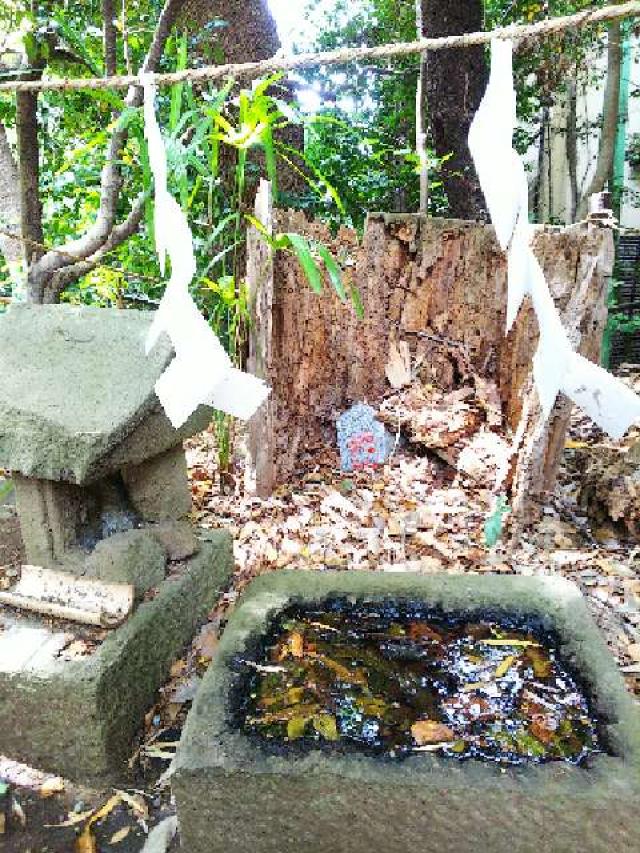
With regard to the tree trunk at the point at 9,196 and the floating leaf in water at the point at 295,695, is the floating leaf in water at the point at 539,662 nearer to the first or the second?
the floating leaf in water at the point at 295,695

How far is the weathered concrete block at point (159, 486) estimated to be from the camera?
2270 mm

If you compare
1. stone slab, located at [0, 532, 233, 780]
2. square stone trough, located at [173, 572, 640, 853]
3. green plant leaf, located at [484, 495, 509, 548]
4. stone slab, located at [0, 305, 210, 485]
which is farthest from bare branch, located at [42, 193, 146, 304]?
square stone trough, located at [173, 572, 640, 853]

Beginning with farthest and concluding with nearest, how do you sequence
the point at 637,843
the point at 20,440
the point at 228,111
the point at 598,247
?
1. the point at 228,111
2. the point at 598,247
3. the point at 20,440
4. the point at 637,843

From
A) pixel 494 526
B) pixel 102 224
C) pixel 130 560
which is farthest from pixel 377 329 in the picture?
pixel 130 560

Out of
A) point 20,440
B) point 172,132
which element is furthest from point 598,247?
point 20,440

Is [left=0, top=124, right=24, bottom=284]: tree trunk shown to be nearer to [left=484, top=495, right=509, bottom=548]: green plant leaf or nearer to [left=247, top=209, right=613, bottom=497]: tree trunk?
[left=247, top=209, right=613, bottom=497]: tree trunk

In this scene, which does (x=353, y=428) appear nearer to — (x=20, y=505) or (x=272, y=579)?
(x=272, y=579)

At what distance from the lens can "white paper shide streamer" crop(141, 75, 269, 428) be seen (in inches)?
40.7

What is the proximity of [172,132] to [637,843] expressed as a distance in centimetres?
217

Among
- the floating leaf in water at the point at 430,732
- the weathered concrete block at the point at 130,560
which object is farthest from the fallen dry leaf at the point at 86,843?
the floating leaf in water at the point at 430,732

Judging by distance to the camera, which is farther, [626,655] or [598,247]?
[598,247]

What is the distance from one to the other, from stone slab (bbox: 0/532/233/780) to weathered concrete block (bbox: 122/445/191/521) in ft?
1.03

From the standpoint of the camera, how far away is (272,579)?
2.06 meters

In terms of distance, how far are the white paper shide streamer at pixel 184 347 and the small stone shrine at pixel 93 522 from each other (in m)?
0.73
